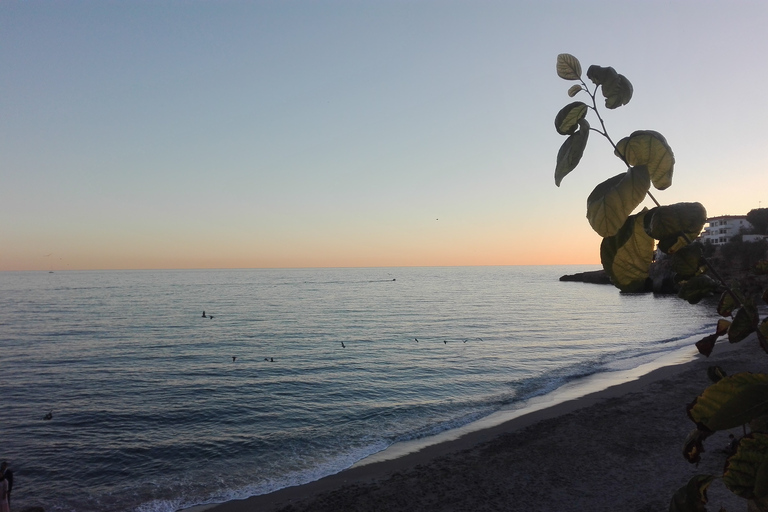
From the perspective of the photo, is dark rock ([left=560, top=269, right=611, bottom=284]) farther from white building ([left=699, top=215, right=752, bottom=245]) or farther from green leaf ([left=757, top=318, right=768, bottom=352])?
green leaf ([left=757, top=318, right=768, bottom=352])

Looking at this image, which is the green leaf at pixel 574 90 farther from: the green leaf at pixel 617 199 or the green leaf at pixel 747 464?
the green leaf at pixel 747 464

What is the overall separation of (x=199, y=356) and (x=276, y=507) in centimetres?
2589

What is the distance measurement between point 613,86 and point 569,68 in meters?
0.14

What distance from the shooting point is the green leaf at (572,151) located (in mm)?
1165

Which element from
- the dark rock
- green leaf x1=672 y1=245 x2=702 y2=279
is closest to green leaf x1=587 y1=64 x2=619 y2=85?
green leaf x1=672 y1=245 x2=702 y2=279

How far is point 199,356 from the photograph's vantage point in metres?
37.3

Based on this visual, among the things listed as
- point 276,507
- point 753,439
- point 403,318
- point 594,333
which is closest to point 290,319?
point 403,318

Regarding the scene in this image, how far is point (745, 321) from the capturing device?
4.00 feet

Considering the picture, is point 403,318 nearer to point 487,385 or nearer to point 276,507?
point 487,385

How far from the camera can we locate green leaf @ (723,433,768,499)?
3.27 feet

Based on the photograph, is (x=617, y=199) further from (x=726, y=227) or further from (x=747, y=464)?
(x=726, y=227)

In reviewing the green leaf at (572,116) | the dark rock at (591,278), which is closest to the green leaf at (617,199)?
the green leaf at (572,116)

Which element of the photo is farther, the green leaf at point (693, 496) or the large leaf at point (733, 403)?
the green leaf at point (693, 496)

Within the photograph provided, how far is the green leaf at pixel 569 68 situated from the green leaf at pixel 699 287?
1.90 feet
